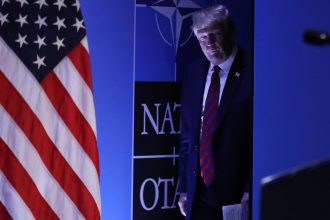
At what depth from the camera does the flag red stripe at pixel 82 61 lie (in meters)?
2.60

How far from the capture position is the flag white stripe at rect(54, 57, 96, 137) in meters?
2.59

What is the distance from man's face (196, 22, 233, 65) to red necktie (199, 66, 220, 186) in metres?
0.05

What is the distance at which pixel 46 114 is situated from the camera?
101 inches

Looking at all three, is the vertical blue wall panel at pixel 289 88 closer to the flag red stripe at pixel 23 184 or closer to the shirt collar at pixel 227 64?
the shirt collar at pixel 227 64

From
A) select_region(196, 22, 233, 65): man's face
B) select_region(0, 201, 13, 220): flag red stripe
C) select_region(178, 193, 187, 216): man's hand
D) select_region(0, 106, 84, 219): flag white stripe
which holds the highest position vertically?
select_region(196, 22, 233, 65): man's face

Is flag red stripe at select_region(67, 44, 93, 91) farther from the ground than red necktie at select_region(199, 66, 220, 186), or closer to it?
farther from the ground

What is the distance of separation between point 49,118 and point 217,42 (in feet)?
2.89

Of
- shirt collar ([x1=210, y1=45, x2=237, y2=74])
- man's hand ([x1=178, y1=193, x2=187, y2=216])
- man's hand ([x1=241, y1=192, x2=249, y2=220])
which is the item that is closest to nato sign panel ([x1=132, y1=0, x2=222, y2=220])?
man's hand ([x1=178, y1=193, x2=187, y2=216])

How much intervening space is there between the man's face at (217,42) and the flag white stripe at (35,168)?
3.17 ft

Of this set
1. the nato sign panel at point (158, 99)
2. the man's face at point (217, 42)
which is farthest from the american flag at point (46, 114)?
the man's face at point (217, 42)

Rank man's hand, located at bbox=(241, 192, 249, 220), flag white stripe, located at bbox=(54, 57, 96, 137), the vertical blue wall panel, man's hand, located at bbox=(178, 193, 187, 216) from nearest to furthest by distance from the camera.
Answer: the vertical blue wall panel < man's hand, located at bbox=(241, 192, 249, 220) < flag white stripe, located at bbox=(54, 57, 96, 137) < man's hand, located at bbox=(178, 193, 187, 216)

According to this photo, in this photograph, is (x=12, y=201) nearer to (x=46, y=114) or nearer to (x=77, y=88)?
(x=46, y=114)

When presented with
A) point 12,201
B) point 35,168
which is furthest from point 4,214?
point 35,168

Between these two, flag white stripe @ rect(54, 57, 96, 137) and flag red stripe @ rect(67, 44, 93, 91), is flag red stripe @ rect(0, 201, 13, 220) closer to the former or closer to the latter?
flag white stripe @ rect(54, 57, 96, 137)
